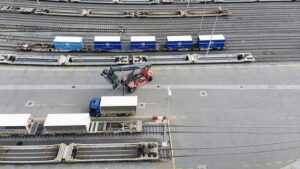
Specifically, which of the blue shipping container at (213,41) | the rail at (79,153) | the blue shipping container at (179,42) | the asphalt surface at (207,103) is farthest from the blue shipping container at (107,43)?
the rail at (79,153)

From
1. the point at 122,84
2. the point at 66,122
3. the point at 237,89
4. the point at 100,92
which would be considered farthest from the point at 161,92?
the point at 66,122

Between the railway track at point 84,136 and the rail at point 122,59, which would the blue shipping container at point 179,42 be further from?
the railway track at point 84,136

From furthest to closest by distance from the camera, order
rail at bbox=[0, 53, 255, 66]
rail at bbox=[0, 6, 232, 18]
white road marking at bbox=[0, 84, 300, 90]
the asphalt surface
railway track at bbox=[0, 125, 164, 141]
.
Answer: rail at bbox=[0, 6, 232, 18]
rail at bbox=[0, 53, 255, 66]
white road marking at bbox=[0, 84, 300, 90]
railway track at bbox=[0, 125, 164, 141]
the asphalt surface

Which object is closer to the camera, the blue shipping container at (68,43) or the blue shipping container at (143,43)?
the blue shipping container at (68,43)

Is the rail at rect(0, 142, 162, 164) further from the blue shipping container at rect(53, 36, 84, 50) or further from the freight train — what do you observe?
the freight train

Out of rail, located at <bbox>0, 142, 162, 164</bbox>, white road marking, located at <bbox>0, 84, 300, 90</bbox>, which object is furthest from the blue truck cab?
white road marking, located at <bbox>0, 84, 300, 90</bbox>

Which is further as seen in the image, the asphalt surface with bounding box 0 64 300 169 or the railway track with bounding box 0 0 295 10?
the railway track with bounding box 0 0 295 10
